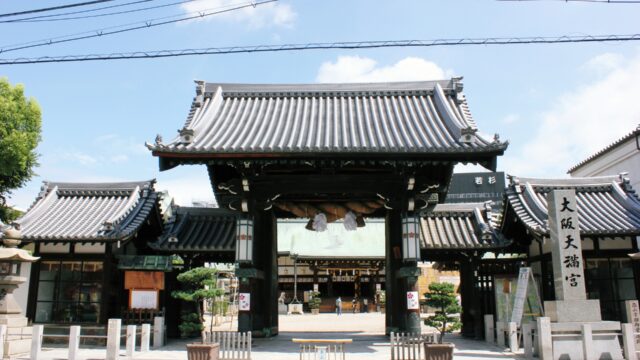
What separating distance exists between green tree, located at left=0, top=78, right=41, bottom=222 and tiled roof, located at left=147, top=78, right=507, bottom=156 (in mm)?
17133

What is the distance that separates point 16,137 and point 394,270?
25312mm

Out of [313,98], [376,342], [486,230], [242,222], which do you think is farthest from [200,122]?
[486,230]

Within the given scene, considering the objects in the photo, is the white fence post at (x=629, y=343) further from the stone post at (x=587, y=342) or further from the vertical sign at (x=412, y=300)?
the vertical sign at (x=412, y=300)

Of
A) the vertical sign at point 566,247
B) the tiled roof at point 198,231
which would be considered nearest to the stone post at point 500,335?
the vertical sign at point 566,247

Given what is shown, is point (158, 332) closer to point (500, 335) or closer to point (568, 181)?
point (500, 335)

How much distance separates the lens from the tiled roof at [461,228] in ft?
65.0

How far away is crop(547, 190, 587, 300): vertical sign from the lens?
1347 cm

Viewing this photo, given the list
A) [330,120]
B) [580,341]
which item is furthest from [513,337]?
[330,120]

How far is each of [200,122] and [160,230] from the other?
6.50 m

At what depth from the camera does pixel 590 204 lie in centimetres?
1953

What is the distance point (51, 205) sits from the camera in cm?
2089

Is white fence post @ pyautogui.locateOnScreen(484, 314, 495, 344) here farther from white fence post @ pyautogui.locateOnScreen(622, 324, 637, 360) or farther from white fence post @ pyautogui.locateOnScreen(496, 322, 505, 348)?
white fence post @ pyautogui.locateOnScreen(622, 324, 637, 360)

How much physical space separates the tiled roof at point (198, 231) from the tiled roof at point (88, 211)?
1226mm

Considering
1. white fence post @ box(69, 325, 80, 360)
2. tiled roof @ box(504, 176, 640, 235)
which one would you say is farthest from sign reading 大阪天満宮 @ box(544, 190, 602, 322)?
white fence post @ box(69, 325, 80, 360)
